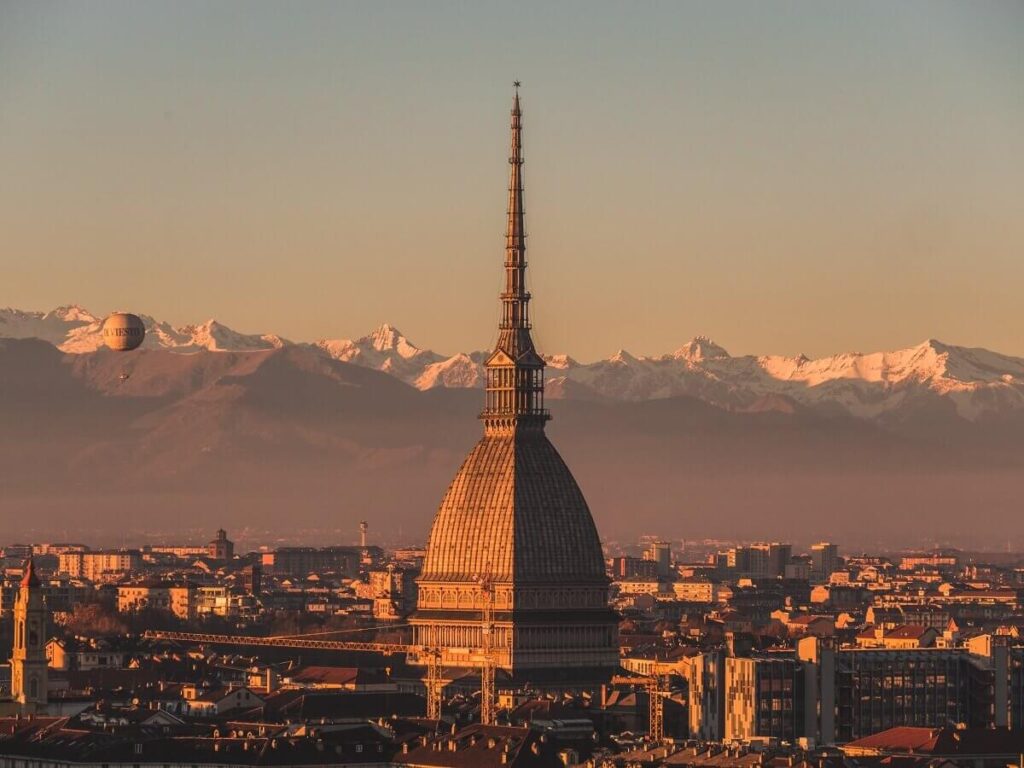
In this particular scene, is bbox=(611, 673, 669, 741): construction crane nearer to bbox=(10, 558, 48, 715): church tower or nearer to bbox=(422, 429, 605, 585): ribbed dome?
bbox=(422, 429, 605, 585): ribbed dome

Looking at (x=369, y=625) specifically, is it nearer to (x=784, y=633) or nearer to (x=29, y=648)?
(x=784, y=633)

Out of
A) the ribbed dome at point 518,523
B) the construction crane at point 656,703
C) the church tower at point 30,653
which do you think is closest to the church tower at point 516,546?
the ribbed dome at point 518,523

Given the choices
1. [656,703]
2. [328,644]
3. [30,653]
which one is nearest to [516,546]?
[328,644]

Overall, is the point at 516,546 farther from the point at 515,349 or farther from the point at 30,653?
the point at 30,653

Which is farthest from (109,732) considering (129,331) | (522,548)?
(129,331)

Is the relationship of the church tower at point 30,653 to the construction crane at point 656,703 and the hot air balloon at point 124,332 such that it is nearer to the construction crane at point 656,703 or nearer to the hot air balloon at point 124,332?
the construction crane at point 656,703
